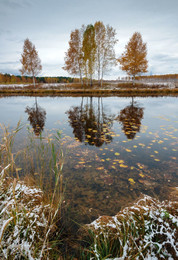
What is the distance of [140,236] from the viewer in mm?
1333

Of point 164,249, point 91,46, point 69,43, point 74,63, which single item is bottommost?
point 164,249

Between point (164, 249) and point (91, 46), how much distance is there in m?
26.6

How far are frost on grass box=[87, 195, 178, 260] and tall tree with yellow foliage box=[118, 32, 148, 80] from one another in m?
25.4

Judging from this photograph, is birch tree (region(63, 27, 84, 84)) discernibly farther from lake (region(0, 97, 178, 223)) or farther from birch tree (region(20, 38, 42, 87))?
lake (region(0, 97, 178, 223))

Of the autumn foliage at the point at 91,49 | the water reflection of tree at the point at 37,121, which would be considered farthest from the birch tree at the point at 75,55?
the water reflection of tree at the point at 37,121

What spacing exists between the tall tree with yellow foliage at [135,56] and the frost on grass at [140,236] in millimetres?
25378

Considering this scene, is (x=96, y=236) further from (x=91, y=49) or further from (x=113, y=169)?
(x=91, y=49)

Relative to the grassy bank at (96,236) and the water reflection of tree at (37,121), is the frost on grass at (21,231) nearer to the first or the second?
the grassy bank at (96,236)

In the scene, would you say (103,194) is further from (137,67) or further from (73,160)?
(137,67)

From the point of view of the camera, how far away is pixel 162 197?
2.19m

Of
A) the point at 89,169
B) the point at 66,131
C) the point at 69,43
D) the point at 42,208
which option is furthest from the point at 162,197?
the point at 69,43

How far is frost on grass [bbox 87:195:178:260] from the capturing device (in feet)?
3.95

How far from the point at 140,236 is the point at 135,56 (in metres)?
26.6

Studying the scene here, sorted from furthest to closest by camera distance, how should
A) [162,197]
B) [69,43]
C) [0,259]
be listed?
[69,43] → [162,197] → [0,259]
